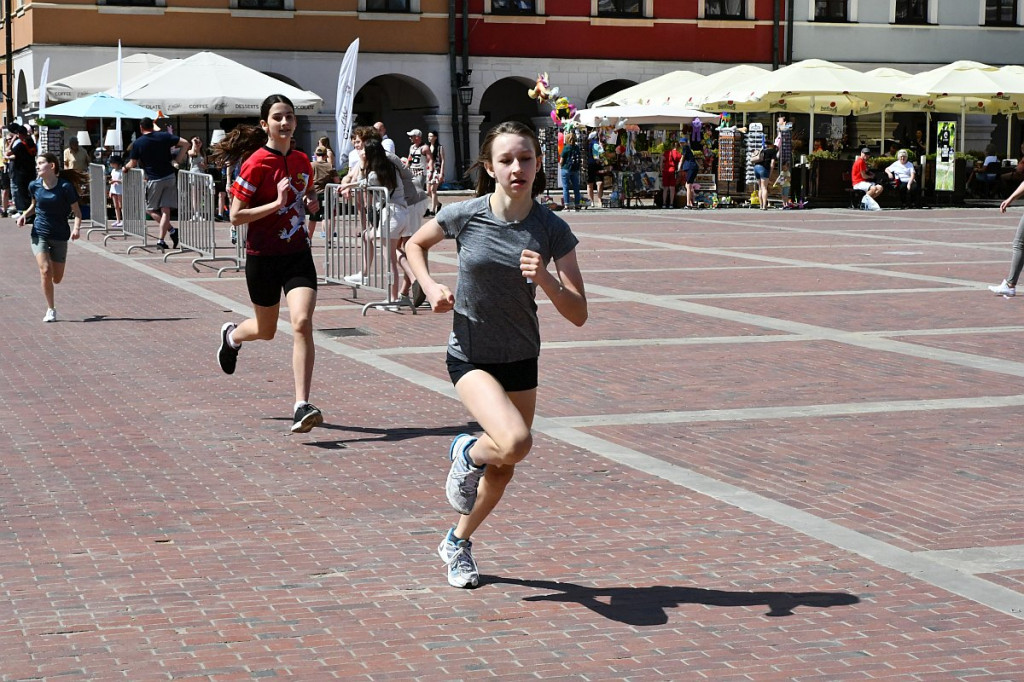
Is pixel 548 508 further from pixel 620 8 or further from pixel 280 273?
pixel 620 8

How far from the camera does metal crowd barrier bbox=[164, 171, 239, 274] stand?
18734 mm

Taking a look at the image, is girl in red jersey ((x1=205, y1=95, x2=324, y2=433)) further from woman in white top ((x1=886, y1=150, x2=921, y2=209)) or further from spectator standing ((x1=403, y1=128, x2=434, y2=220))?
woman in white top ((x1=886, y1=150, x2=921, y2=209))

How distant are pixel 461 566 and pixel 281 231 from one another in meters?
3.48

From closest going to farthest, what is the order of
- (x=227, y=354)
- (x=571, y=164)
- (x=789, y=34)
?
(x=227, y=354) → (x=571, y=164) → (x=789, y=34)

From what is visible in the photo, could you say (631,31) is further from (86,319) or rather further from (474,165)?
(474,165)

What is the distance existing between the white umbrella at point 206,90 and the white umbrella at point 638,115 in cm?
729

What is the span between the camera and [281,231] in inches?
331

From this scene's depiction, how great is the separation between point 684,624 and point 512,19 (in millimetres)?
37131

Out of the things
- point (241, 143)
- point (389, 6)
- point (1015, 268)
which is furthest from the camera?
point (389, 6)

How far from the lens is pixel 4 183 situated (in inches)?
1226

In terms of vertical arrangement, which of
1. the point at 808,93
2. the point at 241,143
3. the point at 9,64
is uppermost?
the point at 9,64

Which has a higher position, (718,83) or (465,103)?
(718,83)

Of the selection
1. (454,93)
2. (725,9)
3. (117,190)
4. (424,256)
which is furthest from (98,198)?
(725,9)

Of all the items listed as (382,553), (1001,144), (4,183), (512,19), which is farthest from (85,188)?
(1001,144)
